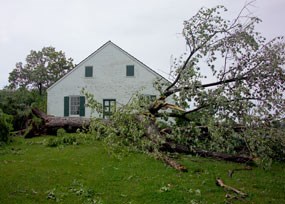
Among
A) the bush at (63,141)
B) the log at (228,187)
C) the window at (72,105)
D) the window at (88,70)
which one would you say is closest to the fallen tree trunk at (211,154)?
the log at (228,187)

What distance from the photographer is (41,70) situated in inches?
1582

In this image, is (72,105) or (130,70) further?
(72,105)

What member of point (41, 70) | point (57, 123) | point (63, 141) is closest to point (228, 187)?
point (63, 141)

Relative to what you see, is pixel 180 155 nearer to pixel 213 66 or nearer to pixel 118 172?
pixel 118 172

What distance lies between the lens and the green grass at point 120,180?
22.1 ft

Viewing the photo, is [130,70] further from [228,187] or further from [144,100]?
[228,187]

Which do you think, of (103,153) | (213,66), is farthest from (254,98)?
(103,153)

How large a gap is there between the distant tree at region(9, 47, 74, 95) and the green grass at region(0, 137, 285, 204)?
30439mm

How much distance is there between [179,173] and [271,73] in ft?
10.1

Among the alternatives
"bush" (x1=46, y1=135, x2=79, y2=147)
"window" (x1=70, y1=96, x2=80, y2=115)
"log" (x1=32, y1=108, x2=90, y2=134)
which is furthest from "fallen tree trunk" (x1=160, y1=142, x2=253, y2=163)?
"window" (x1=70, y1=96, x2=80, y2=115)

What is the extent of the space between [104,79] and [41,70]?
18.8 meters

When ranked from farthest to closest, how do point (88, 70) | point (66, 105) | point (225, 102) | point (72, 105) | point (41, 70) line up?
point (41, 70) → point (88, 70) → point (72, 105) → point (66, 105) → point (225, 102)

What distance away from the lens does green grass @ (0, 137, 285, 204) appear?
22.1ft

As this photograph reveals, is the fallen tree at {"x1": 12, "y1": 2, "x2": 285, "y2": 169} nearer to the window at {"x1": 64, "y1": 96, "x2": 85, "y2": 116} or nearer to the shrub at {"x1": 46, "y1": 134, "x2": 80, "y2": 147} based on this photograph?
the shrub at {"x1": 46, "y1": 134, "x2": 80, "y2": 147}
